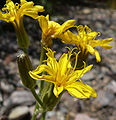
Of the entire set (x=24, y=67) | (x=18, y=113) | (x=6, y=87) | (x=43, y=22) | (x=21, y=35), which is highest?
(x=43, y=22)

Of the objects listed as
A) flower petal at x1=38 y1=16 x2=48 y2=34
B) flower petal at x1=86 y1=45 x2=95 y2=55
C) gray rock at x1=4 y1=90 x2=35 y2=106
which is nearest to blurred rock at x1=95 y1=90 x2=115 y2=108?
gray rock at x1=4 y1=90 x2=35 y2=106

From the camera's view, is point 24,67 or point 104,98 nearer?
point 24,67

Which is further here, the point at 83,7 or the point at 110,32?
the point at 83,7

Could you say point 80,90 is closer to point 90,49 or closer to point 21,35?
point 90,49

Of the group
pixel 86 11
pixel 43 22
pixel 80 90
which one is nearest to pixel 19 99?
pixel 43 22

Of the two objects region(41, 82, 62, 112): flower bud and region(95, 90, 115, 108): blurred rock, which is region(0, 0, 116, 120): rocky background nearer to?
region(95, 90, 115, 108): blurred rock

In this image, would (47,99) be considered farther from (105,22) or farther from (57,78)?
(105,22)

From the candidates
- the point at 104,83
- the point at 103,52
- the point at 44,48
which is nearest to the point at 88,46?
the point at 44,48

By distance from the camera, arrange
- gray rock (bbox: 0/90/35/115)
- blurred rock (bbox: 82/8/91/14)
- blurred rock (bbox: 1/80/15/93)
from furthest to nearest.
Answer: blurred rock (bbox: 82/8/91/14)
blurred rock (bbox: 1/80/15/93)
gray rock (bbox: 0/90/35/115)

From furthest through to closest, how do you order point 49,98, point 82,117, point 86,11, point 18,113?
1. point 86,11
2. point 82,117
3. point 18,113
4. point 49,98
